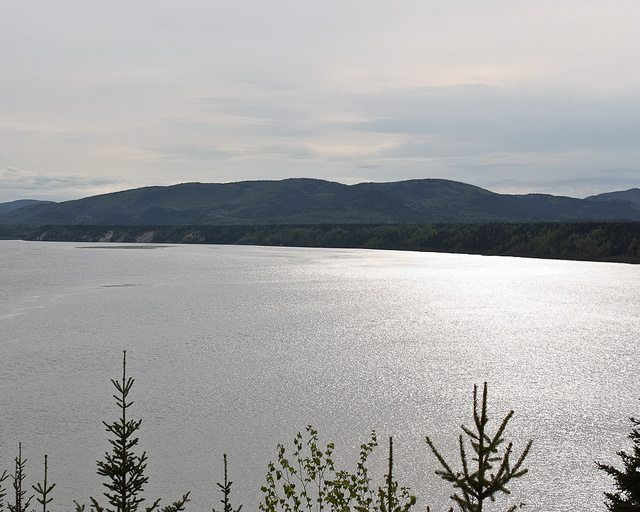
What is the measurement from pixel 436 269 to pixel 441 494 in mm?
98364

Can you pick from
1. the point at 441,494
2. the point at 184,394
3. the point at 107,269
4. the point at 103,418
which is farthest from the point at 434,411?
the point at 107,269

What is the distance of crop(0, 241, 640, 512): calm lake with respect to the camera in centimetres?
2220

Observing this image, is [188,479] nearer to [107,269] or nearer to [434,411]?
[434,411]

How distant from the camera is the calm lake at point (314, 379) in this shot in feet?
72.8

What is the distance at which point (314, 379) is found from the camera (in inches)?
1352

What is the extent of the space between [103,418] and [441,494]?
1522 centimetres

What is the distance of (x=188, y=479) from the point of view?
21.0 metres

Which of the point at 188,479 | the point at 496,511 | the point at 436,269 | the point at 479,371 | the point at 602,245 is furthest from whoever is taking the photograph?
the point at 602,245

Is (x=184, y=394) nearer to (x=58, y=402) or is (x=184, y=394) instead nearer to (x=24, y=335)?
(x=58, y=402)

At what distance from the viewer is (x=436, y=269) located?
11669cm

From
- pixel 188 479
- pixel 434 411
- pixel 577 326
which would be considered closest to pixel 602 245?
pixel 577 326

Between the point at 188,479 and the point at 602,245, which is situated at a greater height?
the point at 602,245

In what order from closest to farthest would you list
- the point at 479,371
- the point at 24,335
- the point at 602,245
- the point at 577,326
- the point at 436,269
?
the point at 479,371, the point at 24,335, the point at 577,326, the point at 436,269, the point at 602,245

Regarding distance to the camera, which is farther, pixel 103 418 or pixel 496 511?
pixel 103 418
